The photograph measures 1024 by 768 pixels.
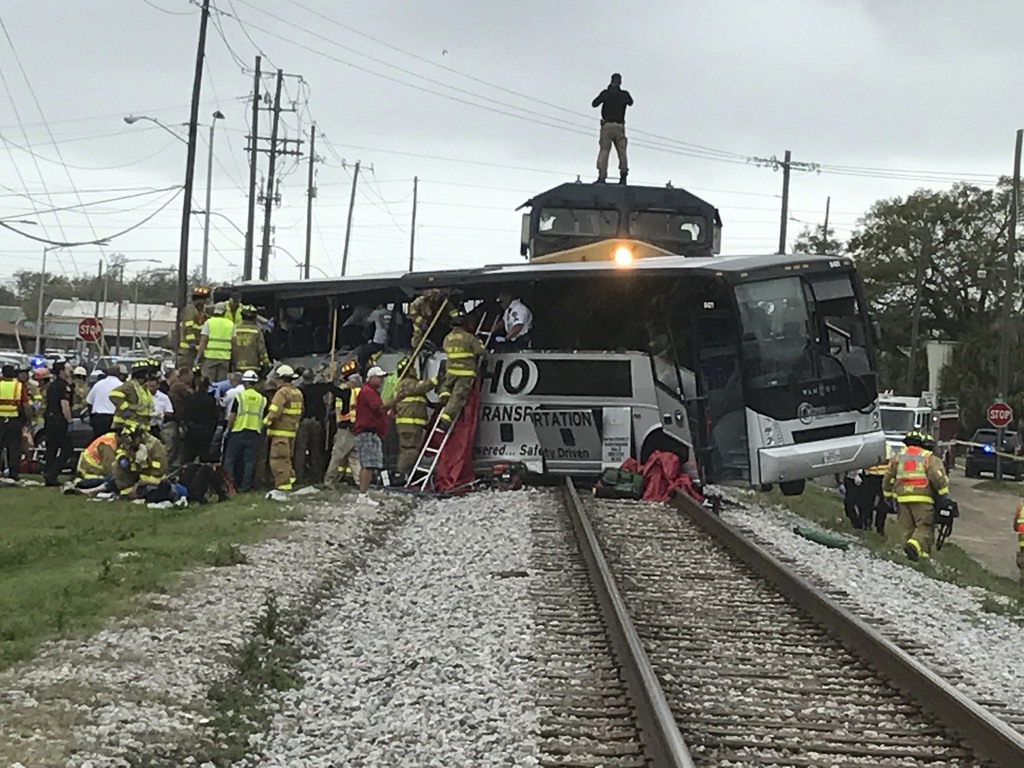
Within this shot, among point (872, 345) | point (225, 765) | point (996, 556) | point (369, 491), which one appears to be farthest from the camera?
point (996, 556)

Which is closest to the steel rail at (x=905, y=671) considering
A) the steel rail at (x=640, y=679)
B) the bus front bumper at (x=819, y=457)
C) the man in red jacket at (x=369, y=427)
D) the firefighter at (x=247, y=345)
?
the steel rail at (x=640, y=679)

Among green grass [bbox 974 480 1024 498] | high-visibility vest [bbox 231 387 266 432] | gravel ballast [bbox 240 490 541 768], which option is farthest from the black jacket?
green grass [bbox 974 480 1024 498]

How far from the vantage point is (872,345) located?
16.1 meters

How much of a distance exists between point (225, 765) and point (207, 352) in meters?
14.1

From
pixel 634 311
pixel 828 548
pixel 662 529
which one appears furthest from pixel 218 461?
pixel 828 548

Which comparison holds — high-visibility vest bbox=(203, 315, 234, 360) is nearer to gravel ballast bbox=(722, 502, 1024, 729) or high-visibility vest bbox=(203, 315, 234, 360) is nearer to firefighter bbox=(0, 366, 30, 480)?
Answer: firefighter bbox=(0, 366, 30, 480)

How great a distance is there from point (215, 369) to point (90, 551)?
786cm

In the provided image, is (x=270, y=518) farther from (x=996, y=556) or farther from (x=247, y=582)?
(x=996, y=556)

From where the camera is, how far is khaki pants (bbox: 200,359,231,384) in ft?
64.2

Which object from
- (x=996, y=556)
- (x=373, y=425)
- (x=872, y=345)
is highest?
(x=872, y=345)

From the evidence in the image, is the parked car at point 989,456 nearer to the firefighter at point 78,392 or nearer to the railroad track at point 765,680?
the firefighter at point 78,392

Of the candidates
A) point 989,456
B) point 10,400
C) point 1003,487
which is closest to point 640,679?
point 10,400

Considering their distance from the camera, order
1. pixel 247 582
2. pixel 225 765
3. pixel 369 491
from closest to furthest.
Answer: pixel 225 765 → pixel 247 582 → pixel 369 491

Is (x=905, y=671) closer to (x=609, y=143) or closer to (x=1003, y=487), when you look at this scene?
(x=609, y=143)
